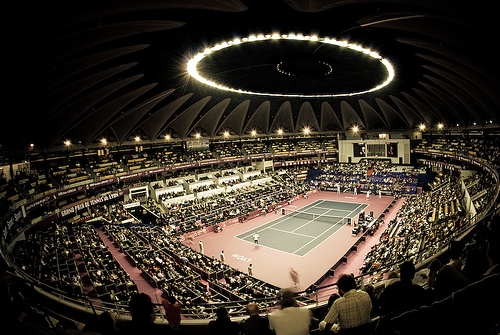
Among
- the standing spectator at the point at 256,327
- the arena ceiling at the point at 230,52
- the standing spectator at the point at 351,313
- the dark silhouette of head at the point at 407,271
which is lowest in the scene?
the standing spectator at the point at 256,327

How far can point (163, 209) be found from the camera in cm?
3456

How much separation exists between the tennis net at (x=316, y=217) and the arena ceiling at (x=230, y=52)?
15.0 meters

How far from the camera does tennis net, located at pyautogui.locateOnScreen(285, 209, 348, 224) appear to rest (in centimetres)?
3036

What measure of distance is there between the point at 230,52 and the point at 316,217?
21793mm

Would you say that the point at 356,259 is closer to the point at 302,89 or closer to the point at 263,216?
the point at 263,216

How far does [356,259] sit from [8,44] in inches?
921

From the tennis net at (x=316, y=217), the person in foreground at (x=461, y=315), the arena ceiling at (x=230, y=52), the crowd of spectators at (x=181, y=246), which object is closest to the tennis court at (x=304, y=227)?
the tennis net at (x=316, y=217)

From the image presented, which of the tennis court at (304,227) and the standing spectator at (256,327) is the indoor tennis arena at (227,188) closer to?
the standing spectator at (256,327)

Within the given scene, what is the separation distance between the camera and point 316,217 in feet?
105

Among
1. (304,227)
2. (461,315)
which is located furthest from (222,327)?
(304,227)

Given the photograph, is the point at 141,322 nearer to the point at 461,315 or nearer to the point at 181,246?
the point at 461,315

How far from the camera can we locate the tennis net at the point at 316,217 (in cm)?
3036

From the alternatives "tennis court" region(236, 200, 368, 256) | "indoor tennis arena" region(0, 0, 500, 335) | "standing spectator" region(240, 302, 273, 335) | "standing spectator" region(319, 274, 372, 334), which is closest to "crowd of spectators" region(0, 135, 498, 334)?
"indoor tennis arena" region(0, 0, 500, 335)

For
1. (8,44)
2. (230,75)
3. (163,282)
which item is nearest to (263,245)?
(163,282)
